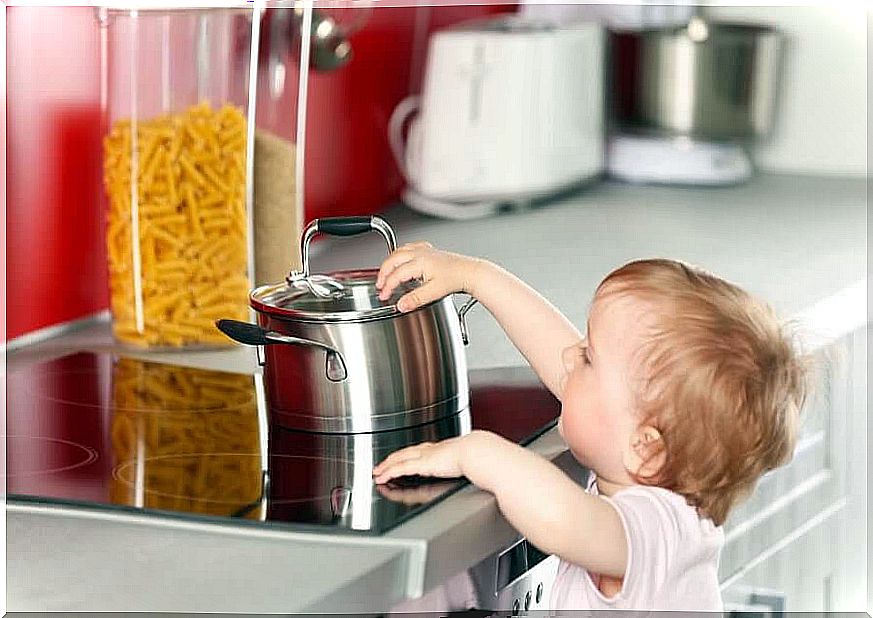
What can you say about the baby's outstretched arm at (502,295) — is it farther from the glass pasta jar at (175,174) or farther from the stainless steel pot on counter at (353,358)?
the glass pasta jar at (175,174)

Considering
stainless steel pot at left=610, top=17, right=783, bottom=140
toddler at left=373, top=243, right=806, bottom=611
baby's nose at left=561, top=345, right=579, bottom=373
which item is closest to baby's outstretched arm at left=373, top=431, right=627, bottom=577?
toddler at left=373, top=243, right=806, bottom=611

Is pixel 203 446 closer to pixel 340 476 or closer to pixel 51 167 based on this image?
pixel 340 476

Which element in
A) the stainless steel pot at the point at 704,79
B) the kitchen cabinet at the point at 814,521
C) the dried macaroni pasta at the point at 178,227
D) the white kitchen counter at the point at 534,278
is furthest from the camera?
the stainless steel pot at the point at 704,79

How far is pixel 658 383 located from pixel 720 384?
0.04 meters

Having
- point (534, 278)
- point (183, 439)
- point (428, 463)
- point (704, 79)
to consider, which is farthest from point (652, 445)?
point (704, 79)

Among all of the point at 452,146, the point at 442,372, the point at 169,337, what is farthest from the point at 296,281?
the point at 452,146

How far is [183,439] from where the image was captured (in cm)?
125

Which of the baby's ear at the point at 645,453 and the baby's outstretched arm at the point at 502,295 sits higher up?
the baby's outstretched arm at the point at 502,295

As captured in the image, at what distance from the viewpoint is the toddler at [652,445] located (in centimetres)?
106

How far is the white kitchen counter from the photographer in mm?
953

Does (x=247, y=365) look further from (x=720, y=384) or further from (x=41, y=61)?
(x=720, y=384)

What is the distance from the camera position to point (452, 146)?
2.14m

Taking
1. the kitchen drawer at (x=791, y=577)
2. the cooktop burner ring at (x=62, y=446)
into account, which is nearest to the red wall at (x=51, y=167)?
the cooktop burner ring at (x=62, y=446)

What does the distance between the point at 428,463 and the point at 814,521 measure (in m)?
0.84
